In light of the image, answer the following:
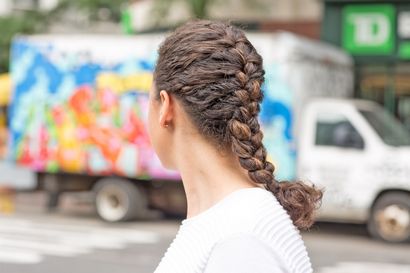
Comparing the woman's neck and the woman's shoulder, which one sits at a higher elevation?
the woman's neck

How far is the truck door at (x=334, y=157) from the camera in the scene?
11875 mm

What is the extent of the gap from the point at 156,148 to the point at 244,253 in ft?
1.36

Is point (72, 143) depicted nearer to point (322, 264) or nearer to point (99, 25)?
point (322, 264)

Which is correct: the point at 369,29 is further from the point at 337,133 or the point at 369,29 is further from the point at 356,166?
the point at 356,166

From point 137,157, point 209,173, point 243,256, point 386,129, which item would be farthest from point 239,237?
point 137,157

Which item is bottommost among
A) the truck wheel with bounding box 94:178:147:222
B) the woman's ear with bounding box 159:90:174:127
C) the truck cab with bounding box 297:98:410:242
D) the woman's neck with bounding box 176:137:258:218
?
the truck wheel with bounding box 94:178:147:222

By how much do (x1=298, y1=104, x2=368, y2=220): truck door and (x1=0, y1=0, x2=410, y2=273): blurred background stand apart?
0.05 ft

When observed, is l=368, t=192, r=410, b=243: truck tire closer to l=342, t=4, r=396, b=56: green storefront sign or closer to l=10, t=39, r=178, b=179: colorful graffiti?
l=10, t=39, r=178, b=179: colorful graffiti

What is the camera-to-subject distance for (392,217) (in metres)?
11.9

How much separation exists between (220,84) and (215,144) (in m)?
0.13

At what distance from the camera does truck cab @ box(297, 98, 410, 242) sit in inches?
464

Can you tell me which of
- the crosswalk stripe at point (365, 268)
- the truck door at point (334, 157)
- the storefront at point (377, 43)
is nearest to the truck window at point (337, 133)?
the truck door at point (334, 157)

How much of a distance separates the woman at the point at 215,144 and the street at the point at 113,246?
7486 mm

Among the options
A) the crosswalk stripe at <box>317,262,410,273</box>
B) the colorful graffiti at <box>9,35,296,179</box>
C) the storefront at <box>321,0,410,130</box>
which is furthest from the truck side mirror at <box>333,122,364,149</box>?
the storefront at <box>321,0,410,130</box>
